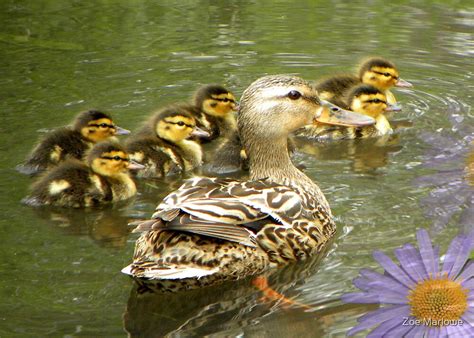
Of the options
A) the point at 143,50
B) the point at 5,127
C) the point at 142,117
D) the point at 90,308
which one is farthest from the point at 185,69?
the point at 90,308

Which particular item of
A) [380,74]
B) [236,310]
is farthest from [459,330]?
[380,74]

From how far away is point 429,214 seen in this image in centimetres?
419

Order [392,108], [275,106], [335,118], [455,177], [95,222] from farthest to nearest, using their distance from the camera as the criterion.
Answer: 1. [392,108]
2. [335,118]
3. [95,222]
4. [275,106]
5. [455,177]

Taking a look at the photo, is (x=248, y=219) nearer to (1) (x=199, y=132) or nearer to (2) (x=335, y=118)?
(2) (x=335, y=118)

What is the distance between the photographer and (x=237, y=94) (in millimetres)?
6375

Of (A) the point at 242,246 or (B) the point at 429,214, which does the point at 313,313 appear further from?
(B) the point at 429,214

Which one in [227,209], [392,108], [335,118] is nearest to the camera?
[227,209]

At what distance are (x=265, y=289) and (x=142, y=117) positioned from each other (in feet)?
8.12

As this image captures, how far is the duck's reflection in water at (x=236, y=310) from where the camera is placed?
335 centimetres

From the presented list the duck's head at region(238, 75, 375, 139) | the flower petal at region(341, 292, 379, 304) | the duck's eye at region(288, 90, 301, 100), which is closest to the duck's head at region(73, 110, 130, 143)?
the duck's head at region(238, 75, 375, 139)

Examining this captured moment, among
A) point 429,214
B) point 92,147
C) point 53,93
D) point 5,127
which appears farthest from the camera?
point 53,93

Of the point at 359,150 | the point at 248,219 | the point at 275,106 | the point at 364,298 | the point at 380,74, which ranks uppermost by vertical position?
the point at 364,298

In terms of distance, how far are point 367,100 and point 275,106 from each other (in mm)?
1640

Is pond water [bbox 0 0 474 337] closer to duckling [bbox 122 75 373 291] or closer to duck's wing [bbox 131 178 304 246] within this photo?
duckling [bbox 122 75 373 291]
